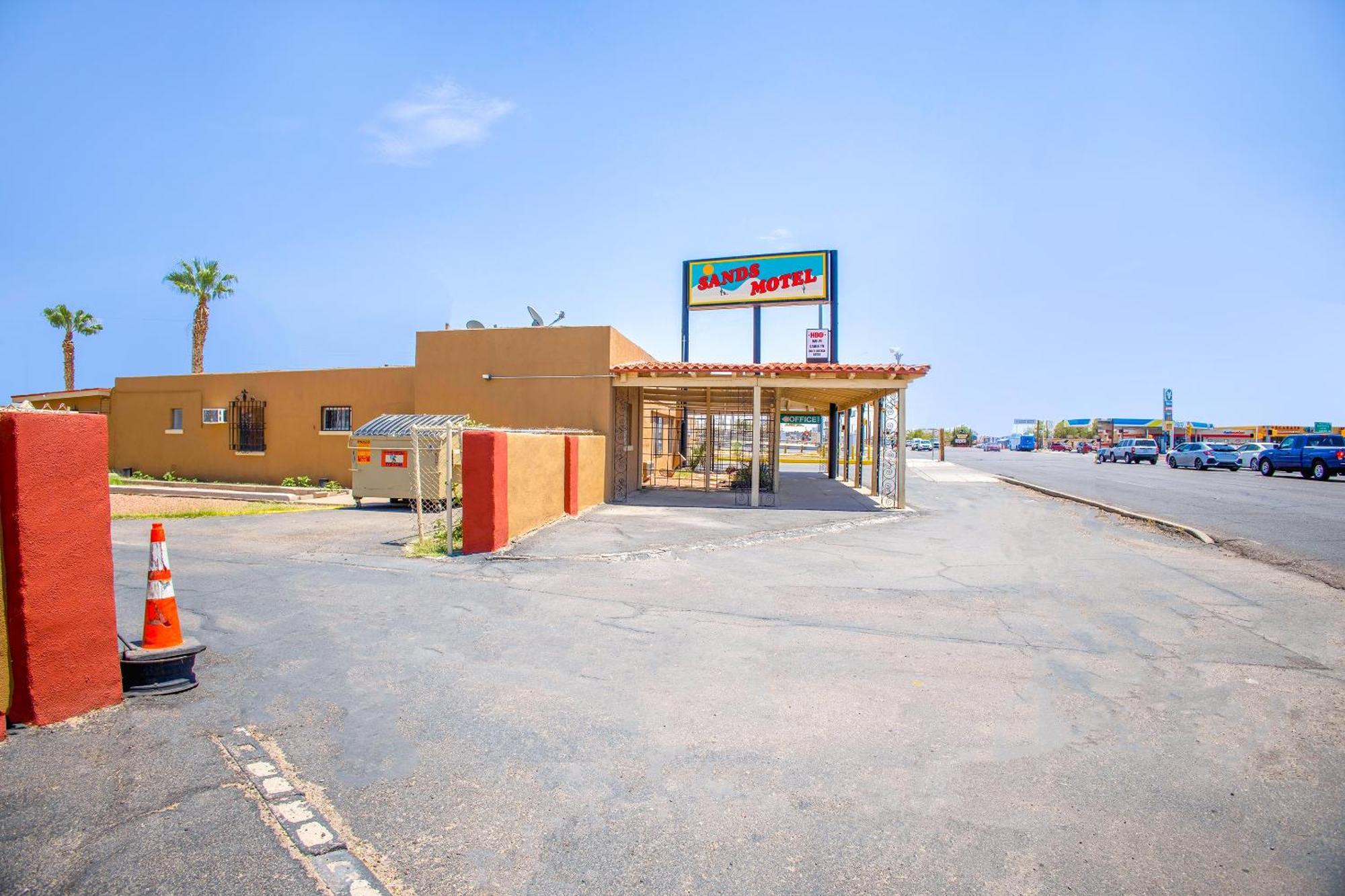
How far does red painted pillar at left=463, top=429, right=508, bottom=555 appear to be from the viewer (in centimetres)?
905

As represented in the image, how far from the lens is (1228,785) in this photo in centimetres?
343

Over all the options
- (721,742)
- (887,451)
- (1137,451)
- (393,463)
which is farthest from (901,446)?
(1137,451)

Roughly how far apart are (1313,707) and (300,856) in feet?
18.8

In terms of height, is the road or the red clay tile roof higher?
the red clay tile roof

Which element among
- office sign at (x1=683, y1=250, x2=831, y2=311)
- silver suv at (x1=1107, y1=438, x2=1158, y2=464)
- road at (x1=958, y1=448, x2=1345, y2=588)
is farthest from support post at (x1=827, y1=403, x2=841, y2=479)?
silver suv at (x1=1107, y1=438, x2=1158, y2=464)

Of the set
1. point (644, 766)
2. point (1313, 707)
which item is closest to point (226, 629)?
point (644, 766)

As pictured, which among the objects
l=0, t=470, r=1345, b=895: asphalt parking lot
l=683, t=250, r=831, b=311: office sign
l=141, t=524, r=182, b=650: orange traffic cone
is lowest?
l=0, t=470, r=1345, b=895: asphalt parking lot

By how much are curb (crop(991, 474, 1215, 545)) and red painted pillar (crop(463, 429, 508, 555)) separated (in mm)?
10800

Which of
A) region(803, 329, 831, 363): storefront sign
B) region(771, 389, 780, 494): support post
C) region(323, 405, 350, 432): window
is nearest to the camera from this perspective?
region(771, 389, 780, 494): support post

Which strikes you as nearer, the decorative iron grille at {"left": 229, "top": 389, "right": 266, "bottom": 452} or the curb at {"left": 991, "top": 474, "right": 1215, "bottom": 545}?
the curb at {"left": 991, "top": 474, "right": 1215, "bottom": 545}

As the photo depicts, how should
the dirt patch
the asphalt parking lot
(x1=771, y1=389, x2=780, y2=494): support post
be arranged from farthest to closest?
(x1=771, y1=389, x2=780, y2=494): support post
the dirt patch
the asphalt parking lot

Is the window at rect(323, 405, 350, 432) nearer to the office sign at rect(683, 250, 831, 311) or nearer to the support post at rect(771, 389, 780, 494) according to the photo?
the office sign at rect(683, 250, 831, 311)

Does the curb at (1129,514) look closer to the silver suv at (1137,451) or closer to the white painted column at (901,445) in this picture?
the white painted column at (901,445)

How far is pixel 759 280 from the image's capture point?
2134 cm
